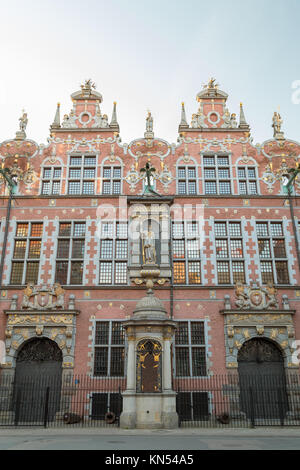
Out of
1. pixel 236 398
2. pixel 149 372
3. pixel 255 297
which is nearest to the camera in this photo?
pixel 149 372

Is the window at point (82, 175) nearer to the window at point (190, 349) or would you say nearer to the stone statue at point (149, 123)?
the stone statue at point (149, 123)

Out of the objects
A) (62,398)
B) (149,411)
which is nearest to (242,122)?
(149,411)

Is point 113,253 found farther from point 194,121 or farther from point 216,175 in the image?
point 194,121

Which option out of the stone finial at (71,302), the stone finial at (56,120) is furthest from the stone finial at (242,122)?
the stone finial at (71,302)

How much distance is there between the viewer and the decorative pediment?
19.3 m

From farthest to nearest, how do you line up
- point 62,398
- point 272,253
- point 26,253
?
point 26,253 < point 272,253 < point 62,398

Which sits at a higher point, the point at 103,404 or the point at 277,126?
the point at 277,126

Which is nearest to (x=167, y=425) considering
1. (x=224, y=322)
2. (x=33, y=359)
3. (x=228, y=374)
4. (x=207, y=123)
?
(x=228, y=374)

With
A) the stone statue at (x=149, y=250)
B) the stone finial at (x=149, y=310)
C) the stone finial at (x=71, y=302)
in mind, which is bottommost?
the stone finial at (x=149, y=310)

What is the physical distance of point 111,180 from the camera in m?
22.1

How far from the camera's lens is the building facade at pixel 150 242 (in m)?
18.9

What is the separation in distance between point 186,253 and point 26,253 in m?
8.19

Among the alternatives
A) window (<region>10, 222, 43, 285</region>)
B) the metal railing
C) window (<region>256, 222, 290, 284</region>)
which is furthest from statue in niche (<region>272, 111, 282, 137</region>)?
window (<region>10, 222, 43, 285</region>)

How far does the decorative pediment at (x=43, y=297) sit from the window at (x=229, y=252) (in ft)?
26.0
